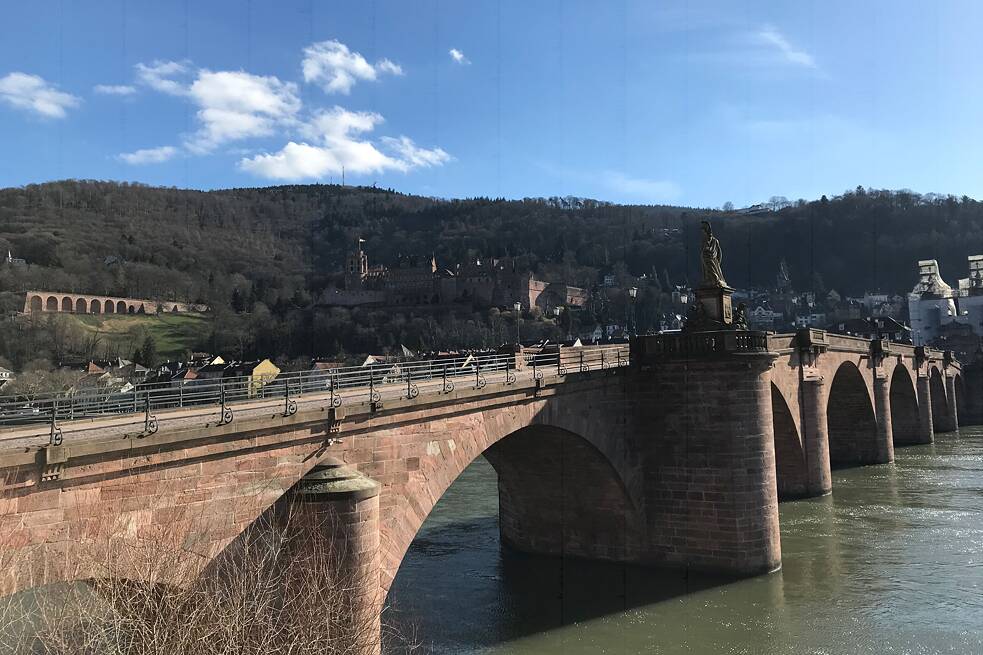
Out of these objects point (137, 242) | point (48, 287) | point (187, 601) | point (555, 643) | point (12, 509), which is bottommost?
point (555, 643)

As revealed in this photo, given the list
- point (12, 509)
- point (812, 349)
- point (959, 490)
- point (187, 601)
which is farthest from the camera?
point (959, 490)

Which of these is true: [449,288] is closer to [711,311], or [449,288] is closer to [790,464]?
[790,464]

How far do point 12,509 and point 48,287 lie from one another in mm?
178089

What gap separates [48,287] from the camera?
160125mm

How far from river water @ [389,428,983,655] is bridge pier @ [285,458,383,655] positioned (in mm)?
6126

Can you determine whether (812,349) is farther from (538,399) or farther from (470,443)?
(470,443)

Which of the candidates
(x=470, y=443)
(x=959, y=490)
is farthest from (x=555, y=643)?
(x=959, y=490)

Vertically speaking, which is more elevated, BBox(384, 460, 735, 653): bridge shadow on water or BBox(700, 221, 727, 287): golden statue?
BBox(700, 221, 727, 287): golden statue

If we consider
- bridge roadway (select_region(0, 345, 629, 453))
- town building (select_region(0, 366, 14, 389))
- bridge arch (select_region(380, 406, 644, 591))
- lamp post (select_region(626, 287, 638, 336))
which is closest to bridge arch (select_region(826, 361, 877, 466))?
bridge arch (select_region(380, 406, 644, 591))

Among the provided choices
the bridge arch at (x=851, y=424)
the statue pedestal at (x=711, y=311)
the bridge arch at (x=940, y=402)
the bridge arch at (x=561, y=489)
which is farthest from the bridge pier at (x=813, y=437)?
the bridge arch at (x=940, y=402)

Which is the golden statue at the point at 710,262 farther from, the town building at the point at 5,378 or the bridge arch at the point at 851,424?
the town building at the point at 5,378

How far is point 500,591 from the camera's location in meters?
22.9

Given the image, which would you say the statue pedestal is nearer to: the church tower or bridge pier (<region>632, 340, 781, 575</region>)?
bridge pier (<region>632, 340, 781, 575</region>)

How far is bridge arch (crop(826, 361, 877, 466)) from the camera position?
45.5 meters
